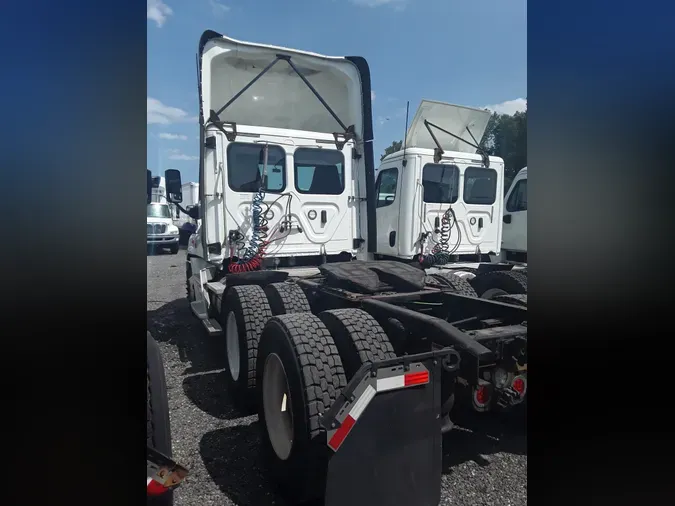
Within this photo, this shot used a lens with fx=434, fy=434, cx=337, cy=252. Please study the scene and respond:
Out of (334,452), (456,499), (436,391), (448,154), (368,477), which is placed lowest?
(456,499)

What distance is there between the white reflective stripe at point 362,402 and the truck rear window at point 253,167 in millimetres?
3119

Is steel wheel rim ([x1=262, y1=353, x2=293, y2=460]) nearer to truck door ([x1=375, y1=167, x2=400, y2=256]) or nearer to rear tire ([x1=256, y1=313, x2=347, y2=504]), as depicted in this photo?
rear tire ([x1=256, y1=313, x2=347, y2=504])

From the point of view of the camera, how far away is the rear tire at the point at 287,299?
12.1ft

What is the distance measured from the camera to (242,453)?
2869mm

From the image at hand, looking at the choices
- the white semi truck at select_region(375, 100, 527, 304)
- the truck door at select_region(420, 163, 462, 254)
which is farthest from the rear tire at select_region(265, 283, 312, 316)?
the truck door at select_region(420, 163, 462, 254)

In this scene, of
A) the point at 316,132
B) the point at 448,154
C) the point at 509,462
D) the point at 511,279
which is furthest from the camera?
the point at 448,154

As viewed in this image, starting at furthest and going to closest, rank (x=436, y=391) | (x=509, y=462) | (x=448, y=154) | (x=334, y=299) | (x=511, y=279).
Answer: (x=448, y=154) → (x=511, y=279) → (x=334, y=299) → (x=509, y=462) → (x=436, y=391)

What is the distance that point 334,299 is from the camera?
11.6 feet

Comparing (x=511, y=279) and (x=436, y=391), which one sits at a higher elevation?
(x=511, y=279)

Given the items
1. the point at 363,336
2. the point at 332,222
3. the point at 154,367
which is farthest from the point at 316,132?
the point at 154,367

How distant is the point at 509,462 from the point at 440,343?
1.06 m

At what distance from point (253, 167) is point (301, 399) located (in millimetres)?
3030

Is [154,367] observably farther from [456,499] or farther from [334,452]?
[456,499]

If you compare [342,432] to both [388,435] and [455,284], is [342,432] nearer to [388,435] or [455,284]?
[388,435]
